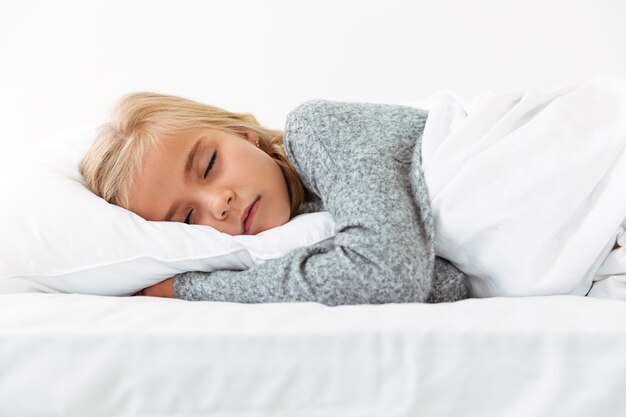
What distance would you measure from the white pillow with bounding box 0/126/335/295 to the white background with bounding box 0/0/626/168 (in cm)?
102

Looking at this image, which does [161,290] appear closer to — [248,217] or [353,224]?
[248,217]

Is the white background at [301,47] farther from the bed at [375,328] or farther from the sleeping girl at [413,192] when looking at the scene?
the bed at [375,328]

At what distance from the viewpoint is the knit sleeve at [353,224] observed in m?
0.91

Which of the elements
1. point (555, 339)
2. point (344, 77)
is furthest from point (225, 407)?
point (344, 77)

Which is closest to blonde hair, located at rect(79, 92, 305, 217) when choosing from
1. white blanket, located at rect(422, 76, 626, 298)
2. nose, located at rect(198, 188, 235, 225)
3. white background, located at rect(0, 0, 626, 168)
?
nose, located at rect(198, 188, 235, 225)

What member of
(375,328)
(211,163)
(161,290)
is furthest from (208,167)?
(375,328)

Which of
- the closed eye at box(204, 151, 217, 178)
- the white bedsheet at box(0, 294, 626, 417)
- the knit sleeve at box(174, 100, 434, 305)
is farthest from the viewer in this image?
the closed eye at box(204, 151, 217, 178)

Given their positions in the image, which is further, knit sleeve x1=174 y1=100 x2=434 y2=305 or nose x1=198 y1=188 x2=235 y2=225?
nose x1=198 y1=188 x2=235 y2=225

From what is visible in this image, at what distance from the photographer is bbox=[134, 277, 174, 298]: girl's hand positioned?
1037 mm

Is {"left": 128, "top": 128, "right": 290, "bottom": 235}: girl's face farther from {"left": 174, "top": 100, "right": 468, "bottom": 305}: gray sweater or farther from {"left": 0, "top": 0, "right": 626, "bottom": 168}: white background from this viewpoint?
{"left": 0, "top": 0, "right": 626, "bottom": 168}: white background

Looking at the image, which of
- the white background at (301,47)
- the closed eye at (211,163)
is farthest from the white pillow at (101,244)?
the white background at (301,47)

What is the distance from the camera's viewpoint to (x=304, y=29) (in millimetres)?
2008

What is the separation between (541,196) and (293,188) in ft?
1.60

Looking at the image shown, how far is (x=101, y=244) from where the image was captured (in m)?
0.99
